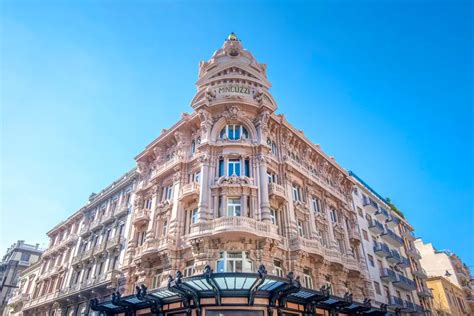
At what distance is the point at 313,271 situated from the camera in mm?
20609

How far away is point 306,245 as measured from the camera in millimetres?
20281

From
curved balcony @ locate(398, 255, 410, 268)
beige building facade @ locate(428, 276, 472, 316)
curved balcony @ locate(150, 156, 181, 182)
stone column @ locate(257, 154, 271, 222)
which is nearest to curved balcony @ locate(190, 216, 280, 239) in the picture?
stone column @ locate(257, 154, 271, 222)

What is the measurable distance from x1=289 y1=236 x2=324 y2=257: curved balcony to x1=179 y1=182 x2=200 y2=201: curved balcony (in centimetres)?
699

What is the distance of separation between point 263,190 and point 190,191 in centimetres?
483

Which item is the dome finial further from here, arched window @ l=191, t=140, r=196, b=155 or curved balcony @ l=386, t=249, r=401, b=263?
curved balcony @ l=386, t=249, r=401, b=263

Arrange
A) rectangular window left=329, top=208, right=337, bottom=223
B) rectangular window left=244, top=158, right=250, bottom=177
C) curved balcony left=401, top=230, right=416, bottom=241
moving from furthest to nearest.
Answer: curved balcony left=401, top=230, right=416, bottom=241 → rectangular window left=329, top=208, right=337, bottom=223 → rectangular window left=244, top=158, right=250, bottom=177

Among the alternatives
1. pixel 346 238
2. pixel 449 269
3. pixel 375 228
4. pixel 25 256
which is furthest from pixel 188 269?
pixel 25 256

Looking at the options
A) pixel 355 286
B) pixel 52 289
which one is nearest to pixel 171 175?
pixel 355 286

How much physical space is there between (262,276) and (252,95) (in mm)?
14281

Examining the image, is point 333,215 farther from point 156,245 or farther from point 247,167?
point 156,245

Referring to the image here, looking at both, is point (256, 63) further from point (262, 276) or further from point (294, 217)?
point (262, 276)

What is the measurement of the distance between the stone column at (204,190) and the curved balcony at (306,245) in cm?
592

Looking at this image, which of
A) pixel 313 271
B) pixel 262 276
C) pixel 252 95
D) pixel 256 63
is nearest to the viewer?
pixel 262 276

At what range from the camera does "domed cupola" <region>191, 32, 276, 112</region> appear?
22.9 meters
